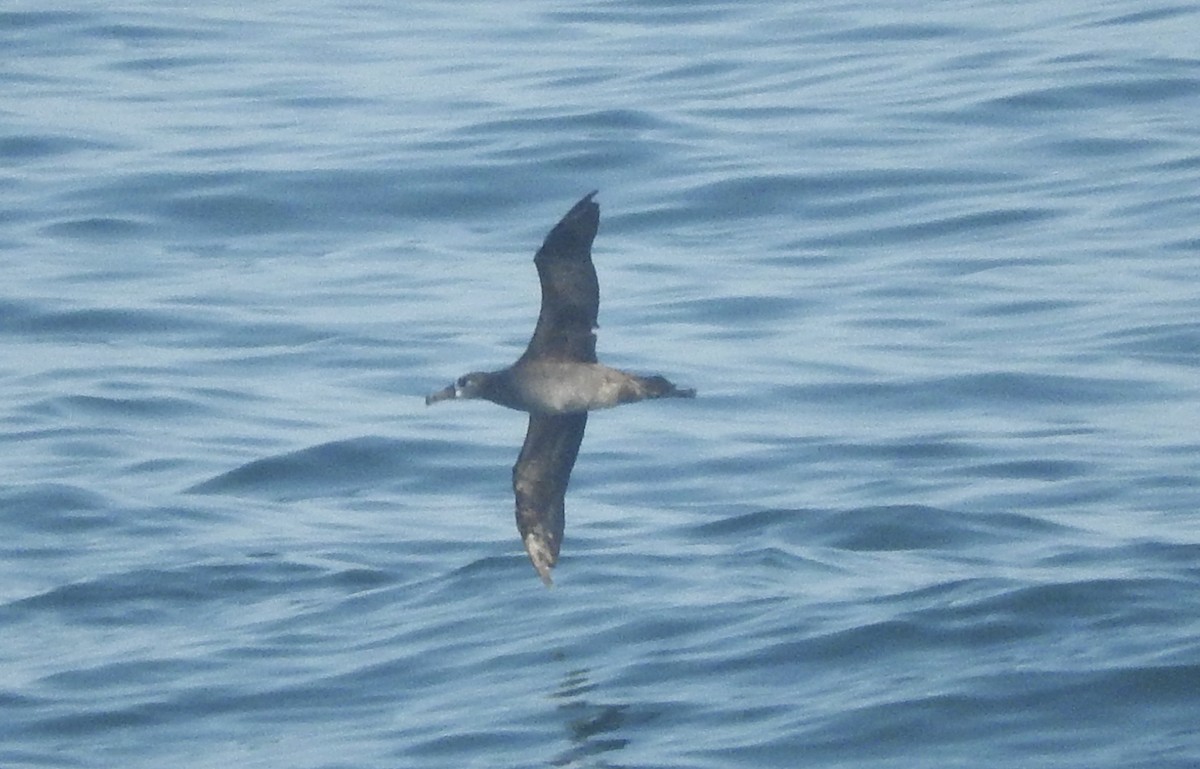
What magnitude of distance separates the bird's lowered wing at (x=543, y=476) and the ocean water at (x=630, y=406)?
0.89 metres

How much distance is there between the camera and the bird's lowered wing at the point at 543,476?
12992 mm

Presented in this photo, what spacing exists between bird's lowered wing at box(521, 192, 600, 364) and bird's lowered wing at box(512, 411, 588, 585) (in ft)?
2.73

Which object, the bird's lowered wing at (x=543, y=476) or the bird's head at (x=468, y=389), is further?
the bird's lowered wing at (x=543, y=476)

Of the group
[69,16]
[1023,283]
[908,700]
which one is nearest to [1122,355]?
[1023,283]

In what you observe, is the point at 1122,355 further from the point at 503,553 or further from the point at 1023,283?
the point at 503,553

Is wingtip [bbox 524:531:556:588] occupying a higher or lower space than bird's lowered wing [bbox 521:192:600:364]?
lower

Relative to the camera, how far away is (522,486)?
42.8ft

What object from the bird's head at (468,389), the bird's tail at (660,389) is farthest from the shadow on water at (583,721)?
the bird's tail at (660,389)

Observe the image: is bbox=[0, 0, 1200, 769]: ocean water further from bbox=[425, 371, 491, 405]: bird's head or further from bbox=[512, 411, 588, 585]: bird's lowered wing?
bbox=[425, 371, 491, 405]: bird's head

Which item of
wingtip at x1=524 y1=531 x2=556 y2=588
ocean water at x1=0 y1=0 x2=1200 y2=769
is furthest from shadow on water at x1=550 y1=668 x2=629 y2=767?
wingtip at x1=524 y1=531 x2=556 y2=588

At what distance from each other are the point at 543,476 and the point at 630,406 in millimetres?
5996

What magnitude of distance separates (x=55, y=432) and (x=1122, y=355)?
7.46m

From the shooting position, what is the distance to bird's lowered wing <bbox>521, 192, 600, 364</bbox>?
1180 cm

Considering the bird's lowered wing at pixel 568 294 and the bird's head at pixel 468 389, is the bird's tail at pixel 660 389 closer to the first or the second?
the bird's lowered wing at pixel 568 294
